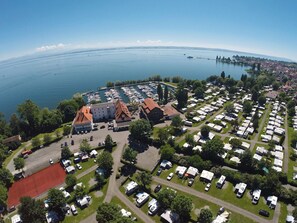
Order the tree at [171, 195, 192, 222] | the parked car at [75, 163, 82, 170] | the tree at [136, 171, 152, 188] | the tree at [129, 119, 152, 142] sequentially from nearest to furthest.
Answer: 1. the tree at [171, 195, 192, 222]
2. the tree at [136, 171, 152, 188]
3. the parked car at [75, 163, 82, 170]
4. the tree at [129, 119, 152, 142]

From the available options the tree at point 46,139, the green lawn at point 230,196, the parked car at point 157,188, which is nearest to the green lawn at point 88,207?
the parked car at point 157,188

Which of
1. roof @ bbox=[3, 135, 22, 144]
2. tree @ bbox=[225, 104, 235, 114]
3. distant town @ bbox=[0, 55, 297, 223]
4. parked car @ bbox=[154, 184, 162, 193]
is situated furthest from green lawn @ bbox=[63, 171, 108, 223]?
tree @ bbox=[225, 104, 235, 114]

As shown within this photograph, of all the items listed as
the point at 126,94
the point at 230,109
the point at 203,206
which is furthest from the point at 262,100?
the point at 126,94

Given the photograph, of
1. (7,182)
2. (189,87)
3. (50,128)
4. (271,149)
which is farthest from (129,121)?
(189,87)

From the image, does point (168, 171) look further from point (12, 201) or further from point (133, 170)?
point (12, 201)

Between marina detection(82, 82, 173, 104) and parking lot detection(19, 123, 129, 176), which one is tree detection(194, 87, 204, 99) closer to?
marina detection(82, 82, 173, 104)

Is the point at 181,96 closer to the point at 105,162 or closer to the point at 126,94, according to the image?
the point at 126,94
